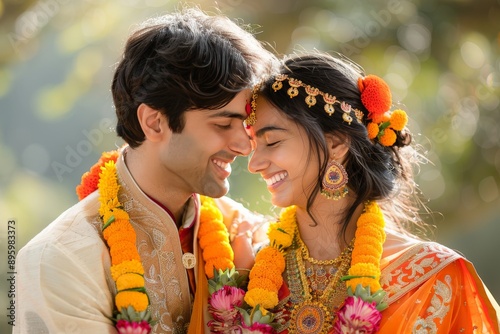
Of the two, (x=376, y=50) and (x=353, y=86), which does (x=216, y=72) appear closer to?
(x=353, y=86)

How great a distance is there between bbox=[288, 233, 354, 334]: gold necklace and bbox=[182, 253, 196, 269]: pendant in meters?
0.43

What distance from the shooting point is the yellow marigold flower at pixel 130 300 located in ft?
10.2

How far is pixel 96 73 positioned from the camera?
5.86 meters

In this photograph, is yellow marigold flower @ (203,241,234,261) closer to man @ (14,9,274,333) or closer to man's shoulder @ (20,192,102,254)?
man @ (14,9,274,333)

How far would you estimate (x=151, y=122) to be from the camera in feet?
11.3

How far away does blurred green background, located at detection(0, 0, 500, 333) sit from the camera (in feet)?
18.4

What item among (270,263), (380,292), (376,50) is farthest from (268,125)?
(376,50)

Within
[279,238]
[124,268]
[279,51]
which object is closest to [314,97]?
[279,238]

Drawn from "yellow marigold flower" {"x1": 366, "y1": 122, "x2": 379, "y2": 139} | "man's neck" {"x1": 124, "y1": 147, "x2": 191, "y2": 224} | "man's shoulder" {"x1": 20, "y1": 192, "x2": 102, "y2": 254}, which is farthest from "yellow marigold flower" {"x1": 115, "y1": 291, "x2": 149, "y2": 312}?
"yellow marigold flower" {"x1": 366, "y1": 122, "x2": 379, "y2": 139}

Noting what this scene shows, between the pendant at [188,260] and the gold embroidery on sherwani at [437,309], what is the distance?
3.23 ft

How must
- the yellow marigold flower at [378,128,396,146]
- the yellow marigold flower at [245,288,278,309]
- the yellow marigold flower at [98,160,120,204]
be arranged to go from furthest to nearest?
the yellow marigold flower at [378,128,396,146], the yellow marigold flower at [98,160,120,204], the yellow marigold flower at [245,288,278,309]

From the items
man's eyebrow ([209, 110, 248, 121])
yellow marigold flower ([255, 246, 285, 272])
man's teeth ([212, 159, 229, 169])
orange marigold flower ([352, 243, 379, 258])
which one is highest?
man's eyebrow ([209, 110, 248, 121])

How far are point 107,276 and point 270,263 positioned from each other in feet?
2.29

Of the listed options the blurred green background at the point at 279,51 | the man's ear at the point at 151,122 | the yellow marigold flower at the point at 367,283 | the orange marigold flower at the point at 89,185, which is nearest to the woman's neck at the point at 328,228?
the yellow marigold flower at the point at 367,283
